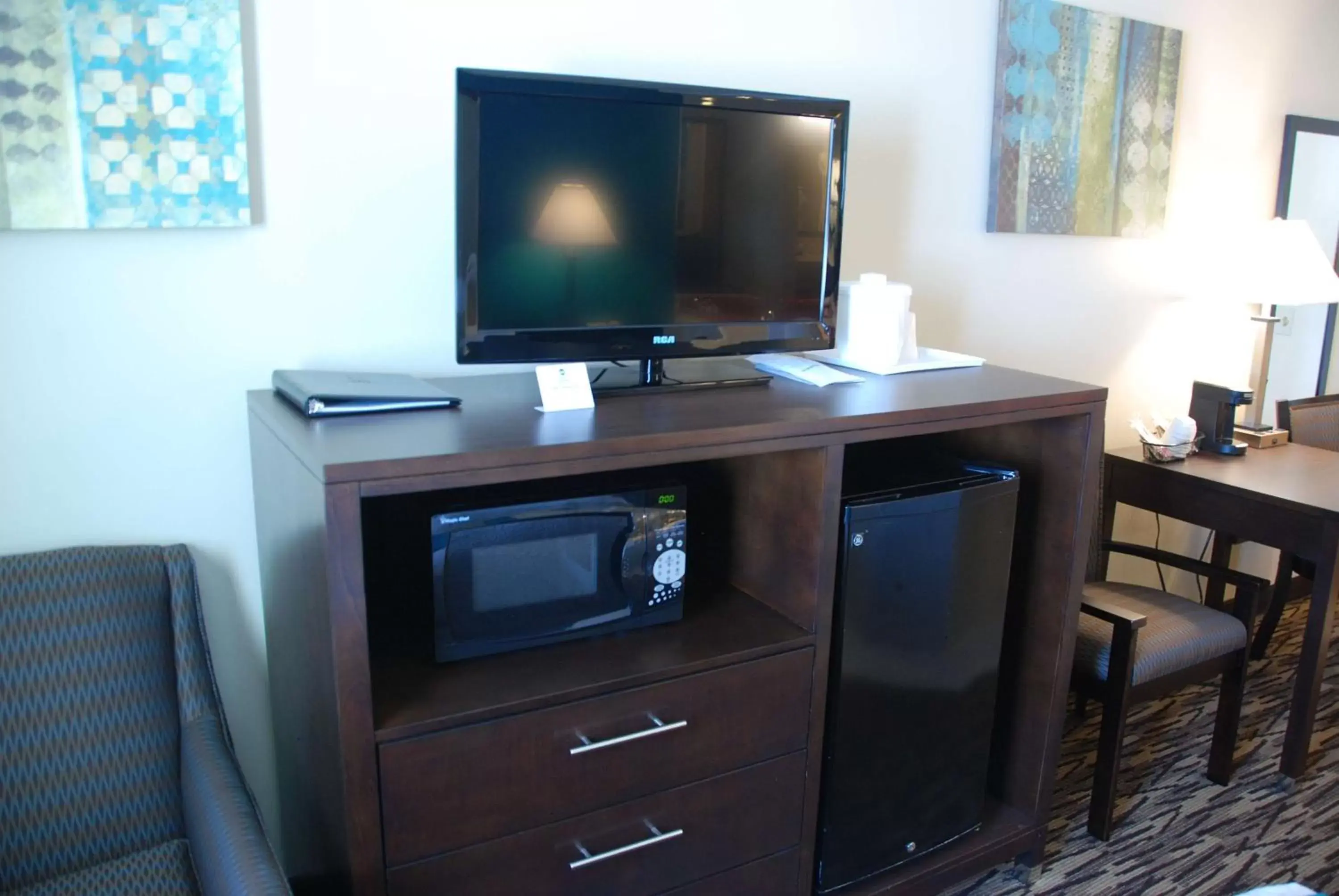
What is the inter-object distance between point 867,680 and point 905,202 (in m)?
1.17

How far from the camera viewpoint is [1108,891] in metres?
1.98

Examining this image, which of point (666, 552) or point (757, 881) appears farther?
point (757, 881)

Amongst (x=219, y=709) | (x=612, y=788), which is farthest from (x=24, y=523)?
(x=612, y=788)

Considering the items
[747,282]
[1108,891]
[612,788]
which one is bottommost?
[1108,891]

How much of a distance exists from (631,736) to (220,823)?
0.55m

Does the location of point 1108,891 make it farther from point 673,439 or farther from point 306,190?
point 306,190

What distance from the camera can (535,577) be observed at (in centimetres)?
141

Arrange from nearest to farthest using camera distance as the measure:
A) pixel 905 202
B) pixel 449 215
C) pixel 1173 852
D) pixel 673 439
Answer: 1. pixel 673 439
2. pixel 449 215
3. pixel 1173 852
4. pixel 905 202

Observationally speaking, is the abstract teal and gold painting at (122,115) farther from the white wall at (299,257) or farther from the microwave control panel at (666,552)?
the microwave control panel at (666,552)

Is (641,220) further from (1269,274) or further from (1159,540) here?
(1159,540)

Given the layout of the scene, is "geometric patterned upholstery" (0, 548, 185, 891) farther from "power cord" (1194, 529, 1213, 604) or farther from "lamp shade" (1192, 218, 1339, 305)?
"power cord" (1194, 529, 1213, 604)

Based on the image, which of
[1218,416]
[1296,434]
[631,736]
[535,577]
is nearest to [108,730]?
[535,577]

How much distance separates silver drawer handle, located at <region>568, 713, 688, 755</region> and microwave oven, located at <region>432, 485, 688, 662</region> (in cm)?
16

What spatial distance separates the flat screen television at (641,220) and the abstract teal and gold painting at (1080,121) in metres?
0.85
